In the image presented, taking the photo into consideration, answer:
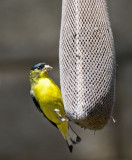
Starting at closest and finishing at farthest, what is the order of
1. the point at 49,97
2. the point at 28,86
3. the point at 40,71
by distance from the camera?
the point at 49,97
the point at 40,71
the point at 28,86

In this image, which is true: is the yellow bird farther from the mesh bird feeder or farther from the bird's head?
the mesh bird feeder

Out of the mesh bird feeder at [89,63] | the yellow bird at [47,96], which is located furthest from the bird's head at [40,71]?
the mesh bird feeder at [89,63]

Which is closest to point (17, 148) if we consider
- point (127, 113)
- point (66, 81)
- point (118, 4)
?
point (127, 113)

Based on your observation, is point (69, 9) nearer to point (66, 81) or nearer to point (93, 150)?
point (66, 81)

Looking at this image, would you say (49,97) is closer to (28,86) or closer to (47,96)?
(47,96)

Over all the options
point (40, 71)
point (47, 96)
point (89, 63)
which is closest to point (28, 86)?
point (40, 71)

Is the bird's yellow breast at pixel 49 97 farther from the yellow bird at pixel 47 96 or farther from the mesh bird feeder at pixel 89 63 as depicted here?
the mesh bird feeder at pixel 89 63
